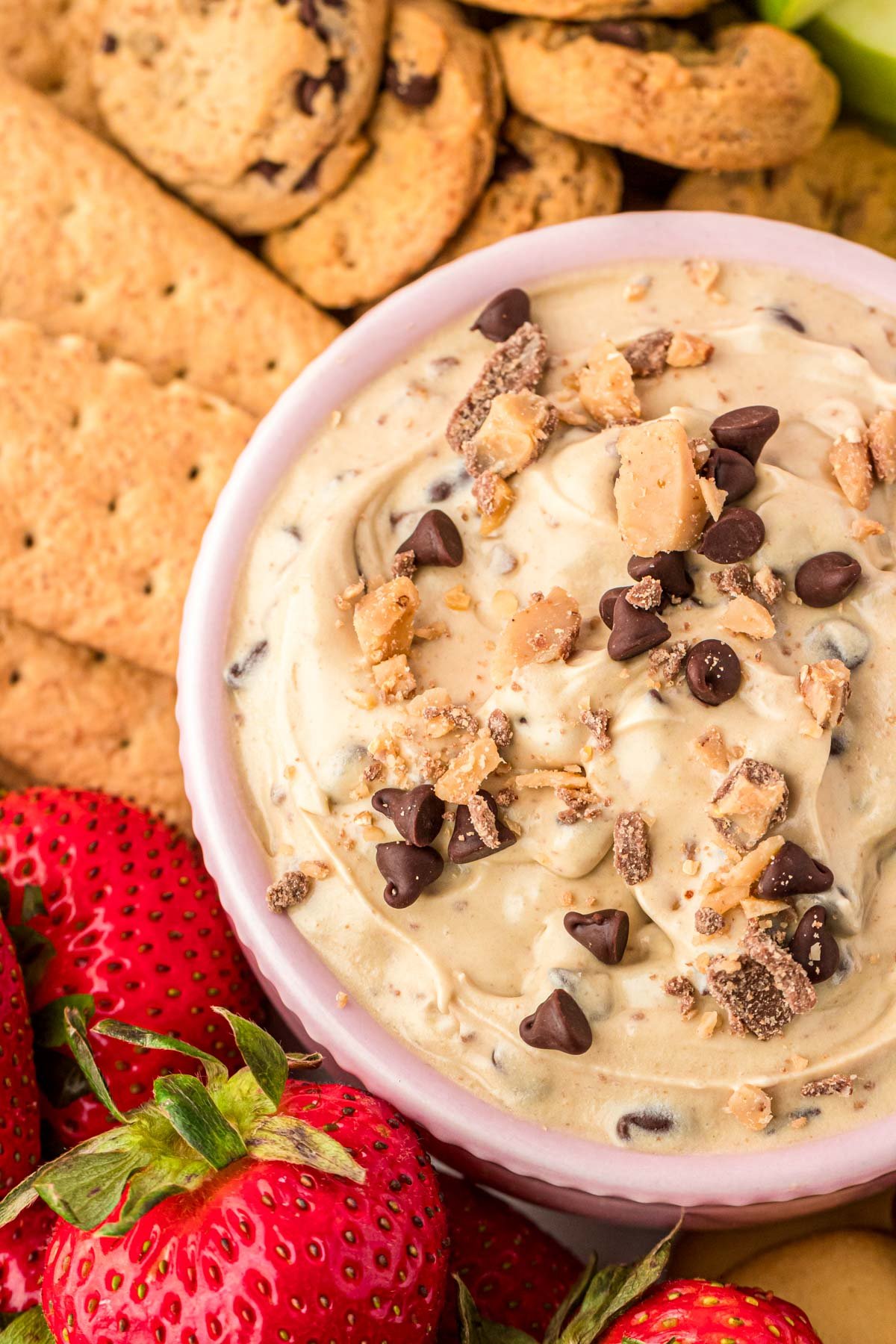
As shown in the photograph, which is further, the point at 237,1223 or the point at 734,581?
the point at 734,581

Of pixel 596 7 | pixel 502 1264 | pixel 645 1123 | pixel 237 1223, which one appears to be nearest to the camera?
pixel 237 1223

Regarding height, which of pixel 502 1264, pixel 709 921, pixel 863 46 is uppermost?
pixel 863 46

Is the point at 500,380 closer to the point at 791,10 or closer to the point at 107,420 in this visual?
the point at 107,420

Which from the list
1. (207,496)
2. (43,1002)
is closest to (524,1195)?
(43,1002)

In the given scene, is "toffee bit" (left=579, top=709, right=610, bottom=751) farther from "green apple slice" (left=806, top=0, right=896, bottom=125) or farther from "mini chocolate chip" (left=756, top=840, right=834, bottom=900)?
"green apple slice" (left=806, top=0, right=896, bottom=125)

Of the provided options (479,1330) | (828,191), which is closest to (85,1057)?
(479,1330)

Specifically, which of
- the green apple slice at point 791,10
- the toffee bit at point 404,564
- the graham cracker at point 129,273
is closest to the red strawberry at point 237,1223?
the toffee bit at point 404,564

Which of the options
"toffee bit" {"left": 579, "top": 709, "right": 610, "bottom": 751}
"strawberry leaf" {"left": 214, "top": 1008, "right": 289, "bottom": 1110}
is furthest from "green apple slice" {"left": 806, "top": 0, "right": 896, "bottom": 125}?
"strawberry leaf" {"left": 214, "top": 1008, "right": 289, "bottom": 1110}
